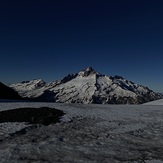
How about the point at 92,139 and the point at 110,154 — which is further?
the point at 92,139

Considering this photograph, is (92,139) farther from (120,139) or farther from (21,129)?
(21,129)

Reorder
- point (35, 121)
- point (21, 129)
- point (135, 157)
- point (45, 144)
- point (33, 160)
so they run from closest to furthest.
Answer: point (33, 160) → point (135, 157) → point (45, 144) → point (21, 129) → point (35, 121)

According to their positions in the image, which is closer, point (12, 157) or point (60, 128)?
point (12, 157)

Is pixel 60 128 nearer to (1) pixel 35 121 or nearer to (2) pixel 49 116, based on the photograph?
(1) pixel 35 121

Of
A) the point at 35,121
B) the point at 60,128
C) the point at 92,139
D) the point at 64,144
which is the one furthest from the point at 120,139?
the point at 35,121

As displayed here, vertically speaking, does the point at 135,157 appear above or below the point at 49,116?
below

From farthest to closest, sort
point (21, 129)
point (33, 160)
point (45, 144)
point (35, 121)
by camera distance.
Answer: point (35, 121) → point (21, 129) → point (45, 144) → point (33, 160)

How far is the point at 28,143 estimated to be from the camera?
42.5 ft

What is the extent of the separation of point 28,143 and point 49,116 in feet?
31.6

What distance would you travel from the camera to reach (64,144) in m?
13.1

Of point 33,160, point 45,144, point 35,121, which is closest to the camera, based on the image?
point 33,160

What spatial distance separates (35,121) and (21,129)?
346cm

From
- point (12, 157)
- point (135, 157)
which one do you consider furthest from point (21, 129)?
point (135, 157)

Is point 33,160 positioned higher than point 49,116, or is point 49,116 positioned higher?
point 49,116
